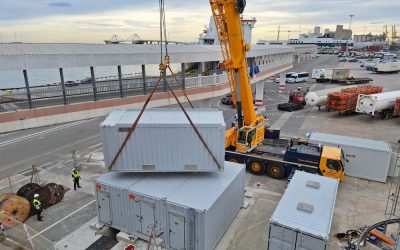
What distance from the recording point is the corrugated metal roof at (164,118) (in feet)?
41.3

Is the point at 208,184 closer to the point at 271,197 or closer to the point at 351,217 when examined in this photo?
the point at 271,197

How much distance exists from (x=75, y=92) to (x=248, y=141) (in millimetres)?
13430

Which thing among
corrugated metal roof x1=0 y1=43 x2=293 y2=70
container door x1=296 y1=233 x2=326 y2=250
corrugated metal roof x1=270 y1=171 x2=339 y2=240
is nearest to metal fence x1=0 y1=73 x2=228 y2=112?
corrugated metal roof x1=0 y1=43 x2=293 y2=70

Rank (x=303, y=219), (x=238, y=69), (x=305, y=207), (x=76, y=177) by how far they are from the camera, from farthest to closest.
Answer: (x=238, y=69)
(x=76, y=177)
(x=305, y=207)
(x=303, y=219)

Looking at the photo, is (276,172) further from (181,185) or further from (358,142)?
(181,185)

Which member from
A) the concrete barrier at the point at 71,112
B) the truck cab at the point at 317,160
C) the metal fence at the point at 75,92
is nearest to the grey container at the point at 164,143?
the metal fence at the point at 75,92

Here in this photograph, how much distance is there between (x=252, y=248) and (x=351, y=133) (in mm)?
22254

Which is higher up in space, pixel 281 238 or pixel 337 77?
pixel 337 77

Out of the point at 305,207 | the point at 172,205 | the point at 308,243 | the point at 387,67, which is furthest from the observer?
the point at 387,67

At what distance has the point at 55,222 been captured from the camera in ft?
47.8

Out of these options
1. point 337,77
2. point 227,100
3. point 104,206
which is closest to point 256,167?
point 104,206

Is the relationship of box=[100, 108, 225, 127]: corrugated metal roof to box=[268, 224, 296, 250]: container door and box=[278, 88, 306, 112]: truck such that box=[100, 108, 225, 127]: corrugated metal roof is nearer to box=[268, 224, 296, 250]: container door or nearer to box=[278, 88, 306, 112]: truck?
box=[268, 224, 296, 250]: container door

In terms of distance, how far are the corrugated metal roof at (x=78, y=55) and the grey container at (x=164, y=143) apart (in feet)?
19.4

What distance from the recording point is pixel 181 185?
12852 millimetres
